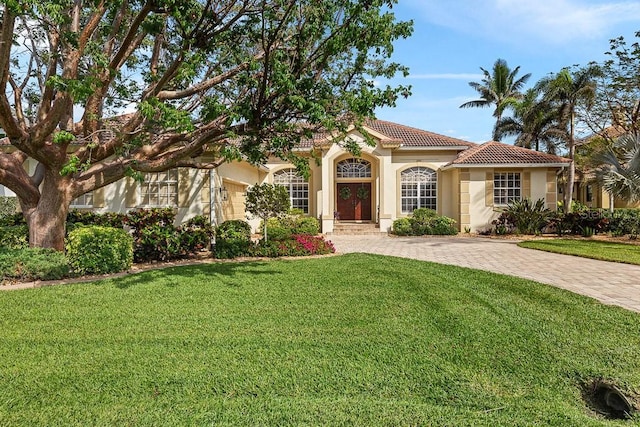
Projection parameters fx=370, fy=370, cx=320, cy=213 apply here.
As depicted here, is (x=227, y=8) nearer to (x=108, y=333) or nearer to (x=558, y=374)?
(x=108, y=333)

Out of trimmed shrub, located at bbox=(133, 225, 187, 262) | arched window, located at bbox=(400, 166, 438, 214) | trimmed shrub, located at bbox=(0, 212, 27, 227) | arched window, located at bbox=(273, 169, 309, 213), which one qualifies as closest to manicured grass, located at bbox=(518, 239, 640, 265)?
arched window, located at bbox=(400, 166, 438, 214)

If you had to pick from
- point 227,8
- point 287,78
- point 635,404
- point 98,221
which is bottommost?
point 635,404

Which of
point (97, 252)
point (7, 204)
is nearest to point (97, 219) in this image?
point (97, 252)

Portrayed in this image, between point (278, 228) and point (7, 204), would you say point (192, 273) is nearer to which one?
point (278, 228)

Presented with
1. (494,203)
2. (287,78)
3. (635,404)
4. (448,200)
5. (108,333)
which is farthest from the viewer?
(448,200)

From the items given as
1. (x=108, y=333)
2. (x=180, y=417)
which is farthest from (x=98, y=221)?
(x=180, y=417)

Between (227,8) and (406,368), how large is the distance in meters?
8.14

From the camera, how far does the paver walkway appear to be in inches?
295

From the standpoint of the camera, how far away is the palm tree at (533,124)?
26570 mm

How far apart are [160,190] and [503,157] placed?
56.6 ft

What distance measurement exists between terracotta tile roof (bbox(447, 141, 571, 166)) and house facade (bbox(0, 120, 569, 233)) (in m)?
0.05

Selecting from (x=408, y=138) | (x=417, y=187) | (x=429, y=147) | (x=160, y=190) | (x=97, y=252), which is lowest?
(x=97, y=252)

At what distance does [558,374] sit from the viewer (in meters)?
4.05

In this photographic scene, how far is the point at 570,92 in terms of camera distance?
858 inches
